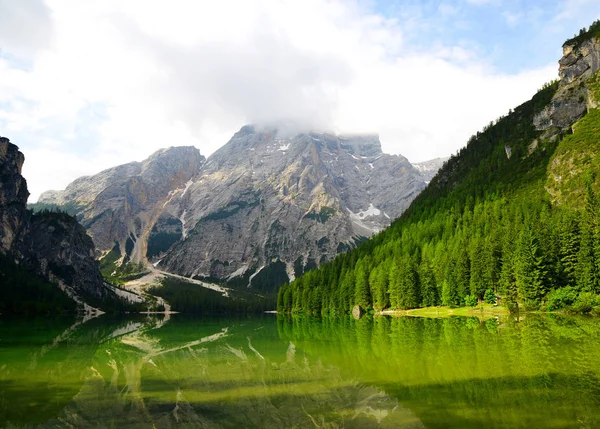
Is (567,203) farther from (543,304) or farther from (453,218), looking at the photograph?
(543,304)

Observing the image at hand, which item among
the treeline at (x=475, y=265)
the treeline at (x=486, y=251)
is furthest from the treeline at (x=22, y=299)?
the treeline at (x=475, y=265)

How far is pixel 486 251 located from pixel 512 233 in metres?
8.30

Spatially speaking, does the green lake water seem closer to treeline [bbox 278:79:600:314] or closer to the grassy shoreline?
the grassy shoreline

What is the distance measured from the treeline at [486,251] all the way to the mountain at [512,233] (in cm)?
30

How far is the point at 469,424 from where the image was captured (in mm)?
15812

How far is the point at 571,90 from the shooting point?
169 meters

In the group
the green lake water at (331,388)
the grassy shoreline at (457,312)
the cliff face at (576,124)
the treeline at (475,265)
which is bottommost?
the grassy shoreline at (457,312)

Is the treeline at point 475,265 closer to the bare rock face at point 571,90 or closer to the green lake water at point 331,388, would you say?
the green lake water at point 331,388

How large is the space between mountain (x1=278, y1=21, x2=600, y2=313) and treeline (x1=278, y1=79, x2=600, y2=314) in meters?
0.30

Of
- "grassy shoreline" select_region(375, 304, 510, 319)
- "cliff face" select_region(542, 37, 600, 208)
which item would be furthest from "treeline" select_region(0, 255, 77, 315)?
"cliff face" select_region(542, 37, 600, 208)

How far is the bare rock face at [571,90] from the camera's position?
160250 mm

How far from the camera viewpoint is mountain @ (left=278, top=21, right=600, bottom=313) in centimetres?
8119

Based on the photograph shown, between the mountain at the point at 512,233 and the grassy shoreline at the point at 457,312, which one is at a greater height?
the mountain at the point at 512,233

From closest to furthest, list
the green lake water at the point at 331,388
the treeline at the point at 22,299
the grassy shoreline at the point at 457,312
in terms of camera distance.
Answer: the green lake water at the point at 331,388
the grassy shoreline at the point at 457,312
the treeline at the point at 22,299
